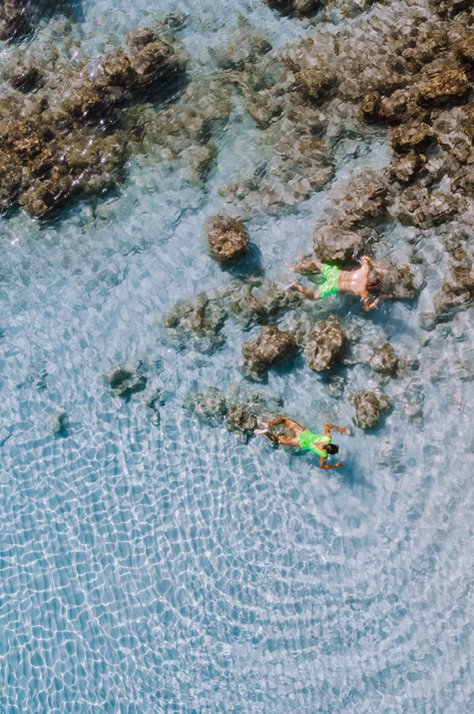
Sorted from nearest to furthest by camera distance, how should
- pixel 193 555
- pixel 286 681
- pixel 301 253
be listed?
pixel 286 681 → pixel 193 555 → pixel 301 253

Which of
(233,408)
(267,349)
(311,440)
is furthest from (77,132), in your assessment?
(311,440)

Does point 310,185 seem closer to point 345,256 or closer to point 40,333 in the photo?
point 345,256

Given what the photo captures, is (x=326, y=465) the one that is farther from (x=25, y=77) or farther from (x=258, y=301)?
(x=25, y=77)

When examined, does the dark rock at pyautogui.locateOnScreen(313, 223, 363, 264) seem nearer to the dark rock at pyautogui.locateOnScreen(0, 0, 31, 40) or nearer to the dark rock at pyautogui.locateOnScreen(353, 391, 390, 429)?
the dark rock at pyautogui.locateOnScreen(353, 391, 390, 429)

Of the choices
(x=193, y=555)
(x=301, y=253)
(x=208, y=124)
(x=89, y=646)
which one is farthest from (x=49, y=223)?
(x=89, y=646)

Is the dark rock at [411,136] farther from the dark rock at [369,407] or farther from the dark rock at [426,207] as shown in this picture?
the dark rock at [369,407]

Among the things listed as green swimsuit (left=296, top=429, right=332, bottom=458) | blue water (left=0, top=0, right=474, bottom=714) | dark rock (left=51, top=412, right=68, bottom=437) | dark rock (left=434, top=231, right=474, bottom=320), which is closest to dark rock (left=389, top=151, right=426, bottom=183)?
blue water (left=0, top=0, right=474, bottom=714)
